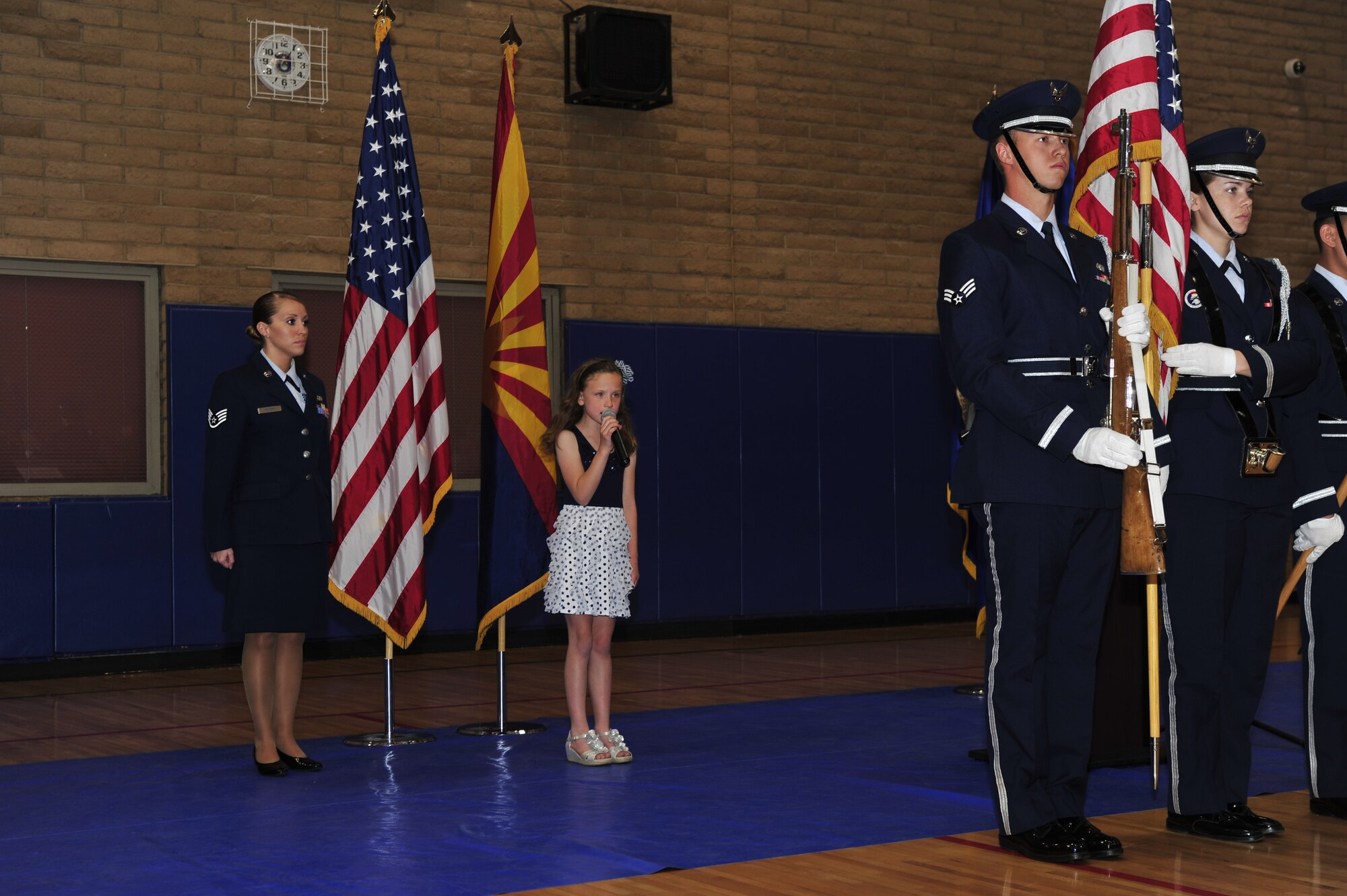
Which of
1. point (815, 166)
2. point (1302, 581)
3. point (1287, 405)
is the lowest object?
point (1302, 581)

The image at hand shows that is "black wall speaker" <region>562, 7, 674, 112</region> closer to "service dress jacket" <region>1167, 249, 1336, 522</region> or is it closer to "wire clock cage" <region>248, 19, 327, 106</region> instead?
"wire clock cage" <region>248, 19, 327, 106</region>

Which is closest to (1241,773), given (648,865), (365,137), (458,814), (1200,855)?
(1200,855)

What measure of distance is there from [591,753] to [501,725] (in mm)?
882

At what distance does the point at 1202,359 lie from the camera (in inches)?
145

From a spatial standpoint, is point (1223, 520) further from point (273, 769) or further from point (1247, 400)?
point (273, 769)

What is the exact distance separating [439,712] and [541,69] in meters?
4.50

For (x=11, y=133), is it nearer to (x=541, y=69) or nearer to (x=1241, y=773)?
(x=541, y=69)

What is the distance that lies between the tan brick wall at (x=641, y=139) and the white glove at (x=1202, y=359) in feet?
19.6

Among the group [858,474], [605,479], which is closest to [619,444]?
[605,479]

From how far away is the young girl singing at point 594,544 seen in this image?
16.8ft

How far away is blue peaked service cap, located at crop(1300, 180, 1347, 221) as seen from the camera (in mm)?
4211

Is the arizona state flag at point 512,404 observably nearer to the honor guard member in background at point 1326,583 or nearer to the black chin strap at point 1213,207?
the black chin strap at point 1213,207

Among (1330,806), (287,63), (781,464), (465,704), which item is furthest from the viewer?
(781,464)

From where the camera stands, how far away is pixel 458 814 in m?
4.27
